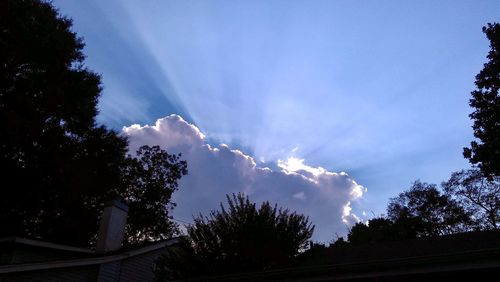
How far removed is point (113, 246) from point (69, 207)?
11.4m

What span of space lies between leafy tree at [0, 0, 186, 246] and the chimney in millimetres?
7349

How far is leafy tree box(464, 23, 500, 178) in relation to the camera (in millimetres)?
24062

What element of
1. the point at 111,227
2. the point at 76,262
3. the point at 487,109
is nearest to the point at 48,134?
the point at 111,227

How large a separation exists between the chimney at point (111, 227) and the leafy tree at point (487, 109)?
69.2 feet

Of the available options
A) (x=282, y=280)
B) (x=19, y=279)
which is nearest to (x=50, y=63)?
(x=19, y=279)

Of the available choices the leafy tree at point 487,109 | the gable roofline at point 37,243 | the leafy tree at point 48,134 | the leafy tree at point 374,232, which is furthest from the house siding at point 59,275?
the leafy tree at point 374,232

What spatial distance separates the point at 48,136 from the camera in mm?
24281

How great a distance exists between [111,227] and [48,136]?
10013mm

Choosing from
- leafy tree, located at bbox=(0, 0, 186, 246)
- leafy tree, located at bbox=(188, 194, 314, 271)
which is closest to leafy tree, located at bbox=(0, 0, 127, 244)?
leafy tree, located at bbox=(0, 0, 186, 246)

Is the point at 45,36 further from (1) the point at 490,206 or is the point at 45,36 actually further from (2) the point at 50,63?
(1) the point at 490,206

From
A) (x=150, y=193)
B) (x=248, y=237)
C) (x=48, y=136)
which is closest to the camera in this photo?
(x=248, y=237)

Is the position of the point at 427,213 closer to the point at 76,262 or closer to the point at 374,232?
the point at 374,232

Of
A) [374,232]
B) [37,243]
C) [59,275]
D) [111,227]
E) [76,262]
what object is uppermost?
[374,232]

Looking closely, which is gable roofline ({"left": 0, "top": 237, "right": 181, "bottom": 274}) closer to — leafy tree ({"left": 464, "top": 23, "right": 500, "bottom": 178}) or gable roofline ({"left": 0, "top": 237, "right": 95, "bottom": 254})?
gable roofline ({"left": 0, "top": 237, "right": 95, "bottom": 254})
